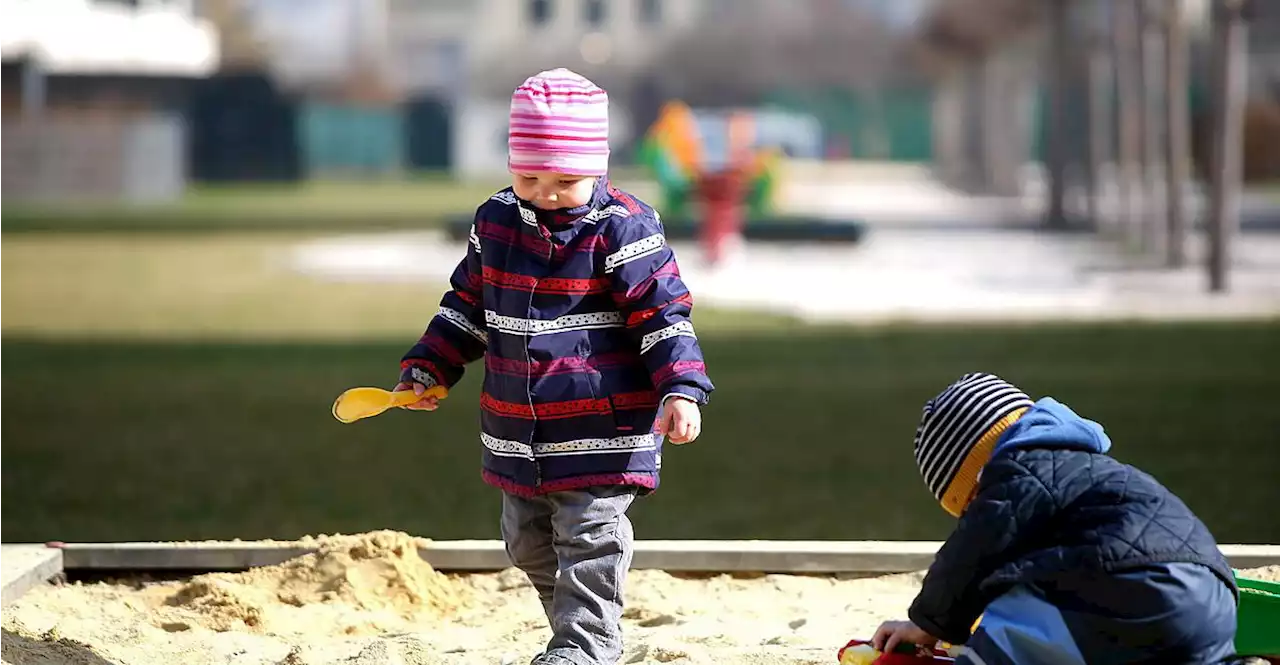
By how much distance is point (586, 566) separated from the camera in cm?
416

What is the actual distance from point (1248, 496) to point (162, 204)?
3311 centimetres

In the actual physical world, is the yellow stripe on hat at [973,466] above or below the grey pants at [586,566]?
above

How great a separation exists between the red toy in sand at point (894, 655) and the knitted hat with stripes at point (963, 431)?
33cm

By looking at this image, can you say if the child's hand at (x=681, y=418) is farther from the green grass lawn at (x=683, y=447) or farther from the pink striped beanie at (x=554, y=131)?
the green grass lawn at (x=683, y=447)

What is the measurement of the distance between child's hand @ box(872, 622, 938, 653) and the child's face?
1.14 meters

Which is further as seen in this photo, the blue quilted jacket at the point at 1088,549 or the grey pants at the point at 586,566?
the grey pants at the point at 586,566

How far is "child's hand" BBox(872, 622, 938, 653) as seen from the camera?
12.5ft

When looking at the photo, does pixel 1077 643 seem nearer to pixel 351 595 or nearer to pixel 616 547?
pixel 616 547

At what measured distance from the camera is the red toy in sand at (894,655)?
3850 mm

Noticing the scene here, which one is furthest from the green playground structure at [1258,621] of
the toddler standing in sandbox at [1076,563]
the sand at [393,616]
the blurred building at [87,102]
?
the blurred building at [87,102]

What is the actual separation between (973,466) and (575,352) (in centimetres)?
94

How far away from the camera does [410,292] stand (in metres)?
16.8

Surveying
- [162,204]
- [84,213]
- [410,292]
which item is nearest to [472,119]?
[162,204]

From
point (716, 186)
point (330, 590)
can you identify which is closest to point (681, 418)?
point (330, 590)
